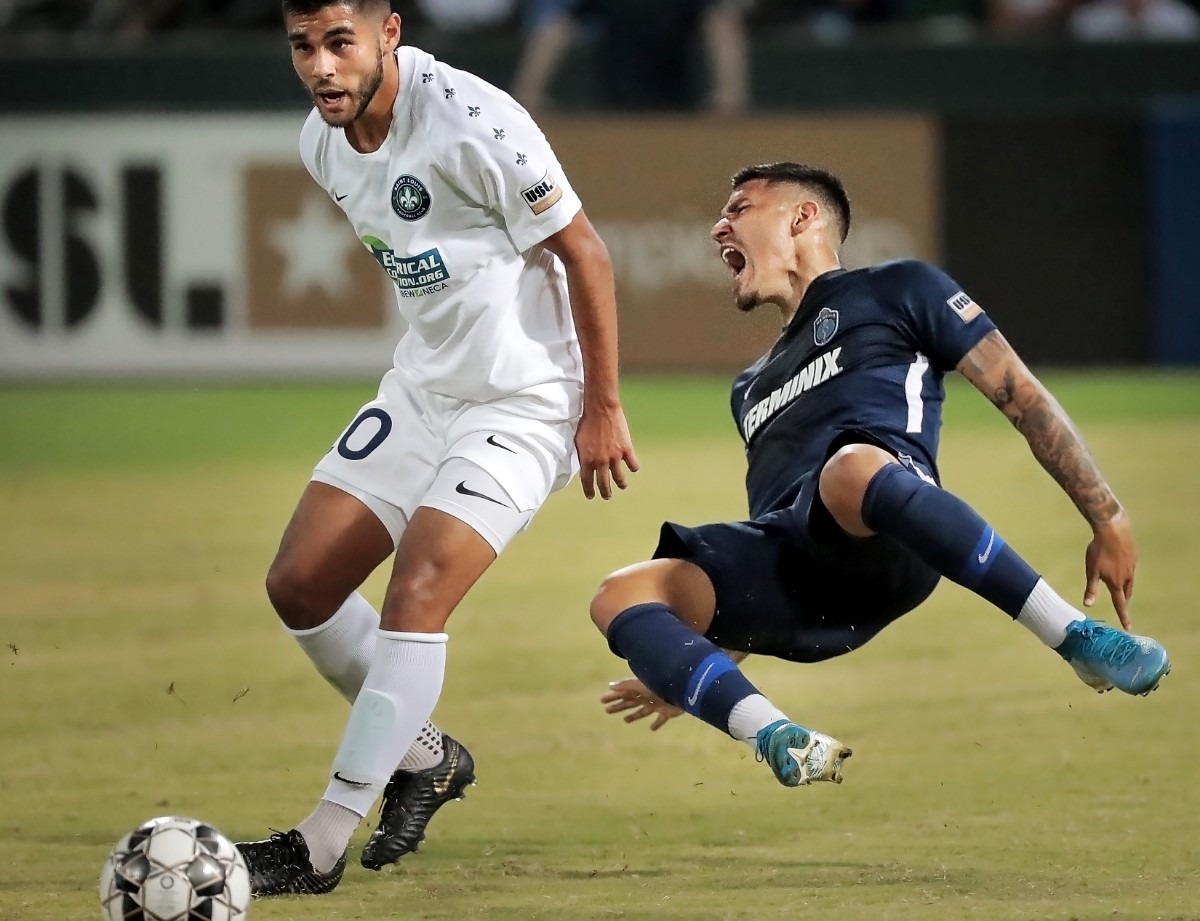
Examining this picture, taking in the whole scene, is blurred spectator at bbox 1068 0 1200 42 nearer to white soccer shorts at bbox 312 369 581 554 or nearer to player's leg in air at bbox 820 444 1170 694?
white soccer shorts at bbox 312 369 581 554

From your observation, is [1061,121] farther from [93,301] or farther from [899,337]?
[899,337]

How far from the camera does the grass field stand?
4762 mm

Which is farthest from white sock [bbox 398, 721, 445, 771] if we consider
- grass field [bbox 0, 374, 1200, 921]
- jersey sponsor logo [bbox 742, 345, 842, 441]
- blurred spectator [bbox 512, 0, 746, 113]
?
blurred spectator [bbox 512, 0, 746, 113]

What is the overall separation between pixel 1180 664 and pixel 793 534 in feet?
8.37

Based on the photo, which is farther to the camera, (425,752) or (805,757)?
(425,752)

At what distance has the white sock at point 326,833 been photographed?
4730 millimetres

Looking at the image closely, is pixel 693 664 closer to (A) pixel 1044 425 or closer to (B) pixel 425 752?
(B) pixel 425 752

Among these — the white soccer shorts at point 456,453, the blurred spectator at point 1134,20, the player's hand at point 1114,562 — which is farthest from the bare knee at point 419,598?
the blurred spectator at point 1134,20

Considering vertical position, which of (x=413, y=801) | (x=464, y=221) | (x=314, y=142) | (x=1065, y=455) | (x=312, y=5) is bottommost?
(x=413, y=801)

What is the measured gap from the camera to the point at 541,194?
198 inches

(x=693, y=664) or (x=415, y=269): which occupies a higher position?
(x=415, y=269)

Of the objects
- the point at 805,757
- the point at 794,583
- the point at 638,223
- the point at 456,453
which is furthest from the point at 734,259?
the point at 638,223

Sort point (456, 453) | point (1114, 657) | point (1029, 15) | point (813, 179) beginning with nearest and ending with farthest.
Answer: point (1114, 657)
point (456, 453)
point (813, 179)
point (1029, 15)

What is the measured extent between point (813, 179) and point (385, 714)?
1836 millimetres
